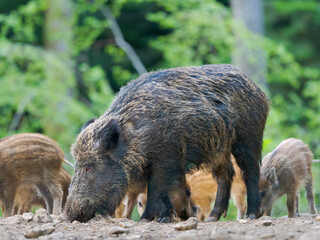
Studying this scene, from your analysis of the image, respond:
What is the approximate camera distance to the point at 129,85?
676 centimetres

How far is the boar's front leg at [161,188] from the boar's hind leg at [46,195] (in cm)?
215

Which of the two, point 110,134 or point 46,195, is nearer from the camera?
point 110,134

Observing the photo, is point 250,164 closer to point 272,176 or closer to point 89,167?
point 272,176

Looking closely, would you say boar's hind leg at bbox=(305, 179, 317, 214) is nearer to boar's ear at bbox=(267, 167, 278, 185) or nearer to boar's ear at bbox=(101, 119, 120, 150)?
boar's ear at bbox=(267, 167, 278, 185)

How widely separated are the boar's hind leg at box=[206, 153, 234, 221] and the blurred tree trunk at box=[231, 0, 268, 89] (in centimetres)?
703

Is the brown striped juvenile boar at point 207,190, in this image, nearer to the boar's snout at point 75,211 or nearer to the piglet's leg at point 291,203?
the piglet's leg at point 291,203

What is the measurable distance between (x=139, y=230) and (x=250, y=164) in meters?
2.25

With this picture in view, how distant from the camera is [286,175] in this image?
840 centimetres

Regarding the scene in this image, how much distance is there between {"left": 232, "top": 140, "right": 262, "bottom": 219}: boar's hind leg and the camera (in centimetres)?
698

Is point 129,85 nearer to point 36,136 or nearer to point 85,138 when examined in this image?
point 85,138

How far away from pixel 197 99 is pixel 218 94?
0.33m

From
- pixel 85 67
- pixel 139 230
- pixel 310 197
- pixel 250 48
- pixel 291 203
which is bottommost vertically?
pixel 139 230

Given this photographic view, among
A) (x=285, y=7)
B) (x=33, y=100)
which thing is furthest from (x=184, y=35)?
(x=285, y=7)

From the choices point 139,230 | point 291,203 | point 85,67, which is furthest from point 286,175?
point 85,67
